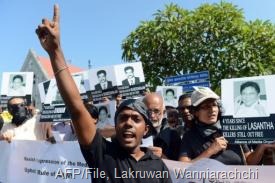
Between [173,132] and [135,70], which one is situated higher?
[135,70]

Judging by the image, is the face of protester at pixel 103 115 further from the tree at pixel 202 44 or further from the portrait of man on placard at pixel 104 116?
the tree at pixel 202 44

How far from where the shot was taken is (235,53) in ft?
55.4

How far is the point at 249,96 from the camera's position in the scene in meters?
3.22

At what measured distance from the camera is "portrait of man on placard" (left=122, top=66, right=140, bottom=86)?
5.66 m

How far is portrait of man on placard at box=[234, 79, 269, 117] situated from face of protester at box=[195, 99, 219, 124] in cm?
17

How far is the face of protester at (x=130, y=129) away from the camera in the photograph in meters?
2.34

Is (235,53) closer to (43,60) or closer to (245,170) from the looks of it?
(245,170)

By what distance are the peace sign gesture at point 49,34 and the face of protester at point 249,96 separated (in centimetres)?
159

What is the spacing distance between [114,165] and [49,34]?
0.76m

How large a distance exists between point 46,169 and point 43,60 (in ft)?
138

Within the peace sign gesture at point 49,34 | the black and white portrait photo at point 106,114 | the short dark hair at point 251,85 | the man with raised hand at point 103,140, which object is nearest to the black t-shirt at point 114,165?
the man with raised hand at point 103,140

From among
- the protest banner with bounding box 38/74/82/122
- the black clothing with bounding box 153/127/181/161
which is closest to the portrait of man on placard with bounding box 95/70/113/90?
the protest banner with bounding box 38/74/82/122

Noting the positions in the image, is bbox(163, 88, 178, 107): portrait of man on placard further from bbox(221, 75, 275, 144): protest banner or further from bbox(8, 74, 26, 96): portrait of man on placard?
bbox(221, 75, 275, 144): protest banner

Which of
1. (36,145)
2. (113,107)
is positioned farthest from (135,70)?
(36,145)
